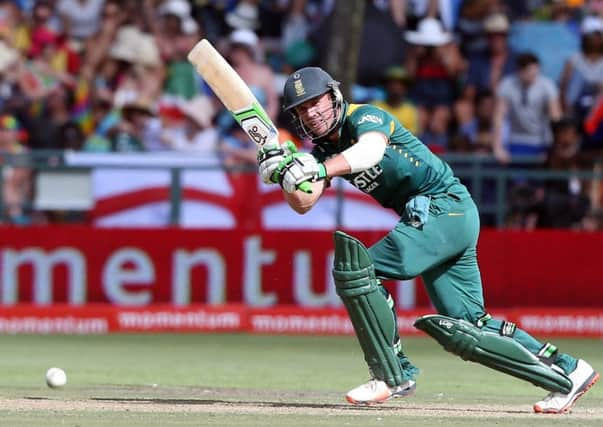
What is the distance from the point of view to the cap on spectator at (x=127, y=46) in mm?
15945

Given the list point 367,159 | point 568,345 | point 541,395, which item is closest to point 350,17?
point 568,345

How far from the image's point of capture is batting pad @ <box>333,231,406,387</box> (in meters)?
7.45

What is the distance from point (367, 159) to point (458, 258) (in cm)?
93

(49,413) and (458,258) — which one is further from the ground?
(458,258)

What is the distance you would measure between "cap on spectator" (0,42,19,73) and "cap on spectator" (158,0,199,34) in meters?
1.78

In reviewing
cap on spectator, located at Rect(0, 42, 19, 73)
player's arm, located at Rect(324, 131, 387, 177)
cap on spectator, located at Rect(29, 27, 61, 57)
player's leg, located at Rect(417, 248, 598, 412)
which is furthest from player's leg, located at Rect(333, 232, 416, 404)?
cap on spectator, located at Rect(29, 27, 61, 57)

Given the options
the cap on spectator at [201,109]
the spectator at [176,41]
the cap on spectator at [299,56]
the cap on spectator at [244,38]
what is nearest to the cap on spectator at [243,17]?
the spectator at [176,41]

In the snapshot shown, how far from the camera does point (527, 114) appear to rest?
15039 millimetres

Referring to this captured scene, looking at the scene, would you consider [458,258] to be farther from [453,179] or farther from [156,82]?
[156,82]

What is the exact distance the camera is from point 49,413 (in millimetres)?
7324

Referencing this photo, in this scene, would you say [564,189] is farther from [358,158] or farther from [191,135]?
[358,158]

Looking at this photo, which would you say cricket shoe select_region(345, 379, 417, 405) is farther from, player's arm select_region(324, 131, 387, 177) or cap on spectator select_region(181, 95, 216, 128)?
cap on spectator select_region(181, 95, 216, 128)

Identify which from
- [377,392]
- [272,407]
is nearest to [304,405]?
[272,407]

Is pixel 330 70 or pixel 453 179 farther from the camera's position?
pixel 330 70
